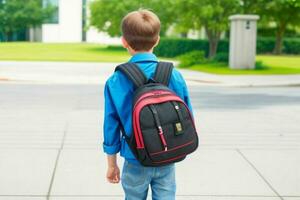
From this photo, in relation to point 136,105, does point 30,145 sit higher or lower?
lower

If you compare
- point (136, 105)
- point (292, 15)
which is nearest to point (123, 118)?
point (136, 105)

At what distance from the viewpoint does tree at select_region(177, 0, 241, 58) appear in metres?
29.3

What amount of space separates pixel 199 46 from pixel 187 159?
1187 inches

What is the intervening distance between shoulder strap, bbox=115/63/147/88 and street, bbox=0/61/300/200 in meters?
2.22

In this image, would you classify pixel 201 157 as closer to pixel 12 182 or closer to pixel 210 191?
pixel 210 191

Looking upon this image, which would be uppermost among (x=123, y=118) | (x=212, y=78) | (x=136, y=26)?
(x=136, y=26)

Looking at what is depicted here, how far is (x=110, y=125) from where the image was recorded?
3.15 m

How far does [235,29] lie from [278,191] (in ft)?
67.0

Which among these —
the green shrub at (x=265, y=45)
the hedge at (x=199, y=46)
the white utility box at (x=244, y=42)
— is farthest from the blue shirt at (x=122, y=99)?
the green shrub at (x=265, y=45)

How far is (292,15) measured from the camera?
43688 mm

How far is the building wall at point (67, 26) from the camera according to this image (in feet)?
270

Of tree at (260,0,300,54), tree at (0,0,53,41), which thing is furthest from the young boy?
tree at (0,0,53,41)

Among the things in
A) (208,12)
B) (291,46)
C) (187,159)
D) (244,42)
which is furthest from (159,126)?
(291,46)

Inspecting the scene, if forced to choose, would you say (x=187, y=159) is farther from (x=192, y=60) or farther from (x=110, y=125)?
(x=192, y=60)
